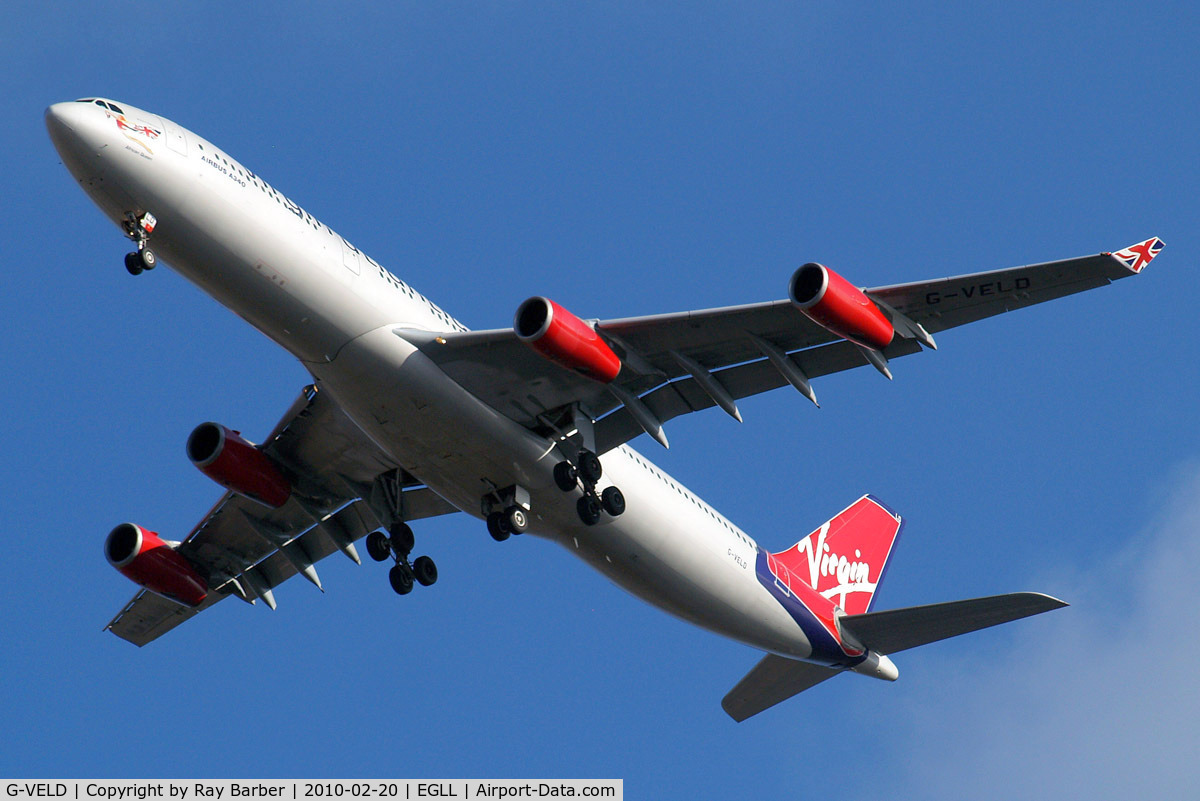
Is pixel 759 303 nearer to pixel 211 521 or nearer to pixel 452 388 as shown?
pixel 452 388

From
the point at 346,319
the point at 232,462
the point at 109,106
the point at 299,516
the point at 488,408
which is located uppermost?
the point at 109,106

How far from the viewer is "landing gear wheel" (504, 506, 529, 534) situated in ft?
89.5

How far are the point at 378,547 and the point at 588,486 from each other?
19.7 feet

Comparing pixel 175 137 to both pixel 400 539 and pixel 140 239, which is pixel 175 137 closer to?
pixel 140 239

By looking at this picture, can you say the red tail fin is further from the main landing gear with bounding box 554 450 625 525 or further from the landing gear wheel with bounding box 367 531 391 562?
the landing gear wheel with bounding box 367 531 391 562

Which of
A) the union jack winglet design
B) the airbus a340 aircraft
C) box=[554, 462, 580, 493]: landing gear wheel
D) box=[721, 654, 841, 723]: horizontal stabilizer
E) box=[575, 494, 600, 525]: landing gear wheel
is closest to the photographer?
the union jack winglet design

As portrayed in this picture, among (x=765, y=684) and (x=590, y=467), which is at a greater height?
(x=590, y=467)

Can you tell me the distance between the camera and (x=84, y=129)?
2273 centimetres

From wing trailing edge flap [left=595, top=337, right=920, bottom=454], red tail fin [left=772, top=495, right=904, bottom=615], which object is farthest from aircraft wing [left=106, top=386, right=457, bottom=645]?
red tail fin [left=772, top=495, right=904, bottom=615]

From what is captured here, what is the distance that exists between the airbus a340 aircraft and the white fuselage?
4 centimetres

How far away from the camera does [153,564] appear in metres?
32.2

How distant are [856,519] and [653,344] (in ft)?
44.0

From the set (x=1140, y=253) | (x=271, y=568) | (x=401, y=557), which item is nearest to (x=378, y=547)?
(x=401, y=557)

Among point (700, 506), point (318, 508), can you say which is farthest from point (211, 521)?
point (700, 506)
